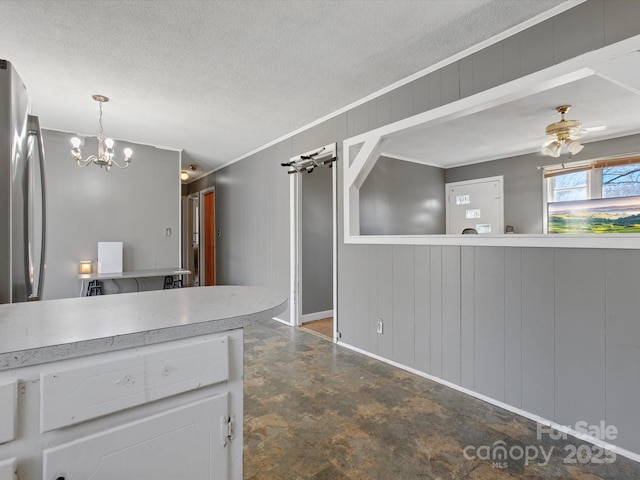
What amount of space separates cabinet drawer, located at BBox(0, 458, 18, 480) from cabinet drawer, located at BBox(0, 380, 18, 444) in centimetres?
4

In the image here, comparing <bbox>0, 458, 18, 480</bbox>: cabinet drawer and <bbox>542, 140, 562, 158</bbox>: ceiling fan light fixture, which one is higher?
<bbox>542, 140, 562, 158</bbox>: ceiling fan light fixture

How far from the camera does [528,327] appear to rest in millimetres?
2088

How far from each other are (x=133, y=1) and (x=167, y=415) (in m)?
2.21

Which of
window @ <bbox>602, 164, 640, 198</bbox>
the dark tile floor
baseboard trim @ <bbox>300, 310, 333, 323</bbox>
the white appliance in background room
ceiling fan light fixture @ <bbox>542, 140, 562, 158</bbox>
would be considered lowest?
the dark tile floor

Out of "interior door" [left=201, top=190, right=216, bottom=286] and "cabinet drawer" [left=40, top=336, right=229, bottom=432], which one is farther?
"interior door" [left=201, top=190, right=216, bottom=286]

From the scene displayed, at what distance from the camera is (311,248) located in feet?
14.7

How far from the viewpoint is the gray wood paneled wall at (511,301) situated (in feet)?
5.74

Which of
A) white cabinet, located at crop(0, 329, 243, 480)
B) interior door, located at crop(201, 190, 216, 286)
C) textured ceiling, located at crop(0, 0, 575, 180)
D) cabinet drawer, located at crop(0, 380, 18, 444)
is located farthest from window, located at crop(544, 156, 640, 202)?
interior door, located at crop(201, 190, 216, 286)

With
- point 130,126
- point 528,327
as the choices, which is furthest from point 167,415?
point 130,126

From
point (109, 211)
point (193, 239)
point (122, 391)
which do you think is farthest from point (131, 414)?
point (193, 239)

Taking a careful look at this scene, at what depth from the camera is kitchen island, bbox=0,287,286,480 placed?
658 mm

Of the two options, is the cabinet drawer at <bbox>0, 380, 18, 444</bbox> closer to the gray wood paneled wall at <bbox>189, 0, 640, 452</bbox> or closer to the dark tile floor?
the dark tile floor

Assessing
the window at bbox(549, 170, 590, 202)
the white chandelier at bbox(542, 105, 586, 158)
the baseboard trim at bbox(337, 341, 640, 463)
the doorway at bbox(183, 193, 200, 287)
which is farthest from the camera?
the doorway at bbox(183, 193, 200, 287)

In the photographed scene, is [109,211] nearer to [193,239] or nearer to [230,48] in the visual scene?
[230,48]
